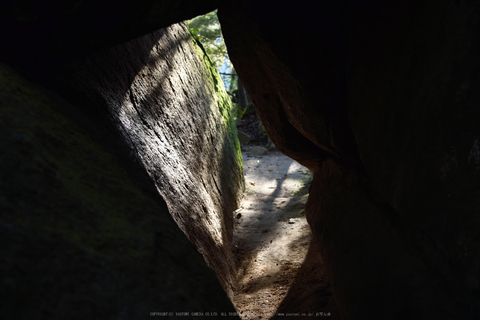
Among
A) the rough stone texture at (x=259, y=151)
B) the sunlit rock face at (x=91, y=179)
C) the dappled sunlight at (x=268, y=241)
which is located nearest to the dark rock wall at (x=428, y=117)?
the sunlit rock face at (x=91, y=179)

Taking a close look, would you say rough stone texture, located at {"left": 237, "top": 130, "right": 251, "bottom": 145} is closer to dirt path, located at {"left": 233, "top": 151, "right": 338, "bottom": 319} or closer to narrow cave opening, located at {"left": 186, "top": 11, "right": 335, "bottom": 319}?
narrow cave opening, located at {"left": 186, "top": 11, "right": 335, "bottom": 319}

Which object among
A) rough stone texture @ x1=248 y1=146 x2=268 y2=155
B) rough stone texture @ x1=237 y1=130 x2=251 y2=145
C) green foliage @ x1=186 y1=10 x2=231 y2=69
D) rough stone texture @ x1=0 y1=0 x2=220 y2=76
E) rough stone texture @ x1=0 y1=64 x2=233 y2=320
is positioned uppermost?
green foliage @ x1=186 y1=10 x2=231 y2=69

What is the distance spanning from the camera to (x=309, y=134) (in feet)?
10.9

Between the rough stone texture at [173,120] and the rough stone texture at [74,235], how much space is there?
0.67 m

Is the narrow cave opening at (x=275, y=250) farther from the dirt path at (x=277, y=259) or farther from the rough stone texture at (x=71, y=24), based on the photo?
the rough stone texture at (x=71, y=24)

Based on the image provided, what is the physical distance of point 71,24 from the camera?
6.11ft

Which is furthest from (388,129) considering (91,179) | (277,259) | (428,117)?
(277,259)

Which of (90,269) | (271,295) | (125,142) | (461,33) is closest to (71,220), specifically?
(90,269)

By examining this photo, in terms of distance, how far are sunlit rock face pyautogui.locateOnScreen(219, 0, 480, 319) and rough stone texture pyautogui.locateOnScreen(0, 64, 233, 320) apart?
1260 mm

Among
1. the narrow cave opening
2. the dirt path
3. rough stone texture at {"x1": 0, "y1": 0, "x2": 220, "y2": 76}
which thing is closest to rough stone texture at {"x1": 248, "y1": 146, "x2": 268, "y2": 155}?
the narrow cave opening

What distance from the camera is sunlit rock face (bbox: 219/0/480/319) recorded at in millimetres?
1585

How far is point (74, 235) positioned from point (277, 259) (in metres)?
3.70

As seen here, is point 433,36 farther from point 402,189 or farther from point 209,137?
point 209,137

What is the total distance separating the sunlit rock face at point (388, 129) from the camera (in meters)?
1.58
